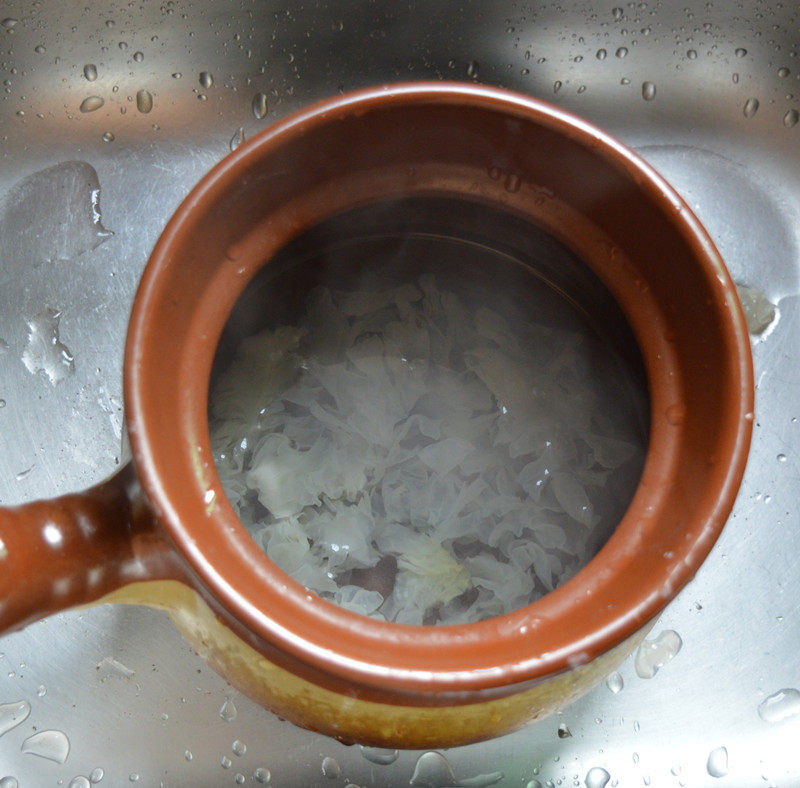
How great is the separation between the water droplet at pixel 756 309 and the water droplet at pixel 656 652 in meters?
0.31

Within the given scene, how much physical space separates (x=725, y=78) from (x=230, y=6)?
52 cm

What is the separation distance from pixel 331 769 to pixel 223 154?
590 mm

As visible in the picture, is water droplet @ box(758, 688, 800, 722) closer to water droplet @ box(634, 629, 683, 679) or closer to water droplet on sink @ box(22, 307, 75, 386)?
water droplet @ box(634, 629, 683, 679)

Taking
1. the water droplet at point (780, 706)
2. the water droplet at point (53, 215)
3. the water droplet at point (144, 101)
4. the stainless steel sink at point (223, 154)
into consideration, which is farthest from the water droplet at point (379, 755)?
the water droplet at point (144, 101)

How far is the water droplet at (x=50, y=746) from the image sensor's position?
28.0 inches

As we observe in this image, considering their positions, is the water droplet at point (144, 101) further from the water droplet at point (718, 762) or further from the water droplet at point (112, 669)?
the water droplet at point (718, 762)

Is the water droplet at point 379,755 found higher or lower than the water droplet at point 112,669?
lower

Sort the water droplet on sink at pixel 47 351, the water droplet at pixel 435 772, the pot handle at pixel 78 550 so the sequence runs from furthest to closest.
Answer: the water droplet on sink at pixel 47 351 < the water droplet at pixel 435 772 < the pot handle at pixel 78 550

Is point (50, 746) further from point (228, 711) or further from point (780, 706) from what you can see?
point (780, 706)

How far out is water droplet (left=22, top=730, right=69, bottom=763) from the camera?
0.71m

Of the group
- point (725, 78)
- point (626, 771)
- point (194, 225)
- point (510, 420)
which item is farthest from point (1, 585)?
point (725, 78)

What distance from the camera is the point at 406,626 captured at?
0.46 meters

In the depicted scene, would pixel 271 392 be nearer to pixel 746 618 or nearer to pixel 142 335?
pixel 142 335

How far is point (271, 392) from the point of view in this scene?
62 centimetres
